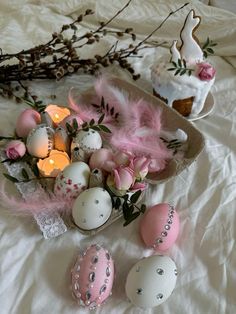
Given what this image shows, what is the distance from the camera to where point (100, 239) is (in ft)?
2.10

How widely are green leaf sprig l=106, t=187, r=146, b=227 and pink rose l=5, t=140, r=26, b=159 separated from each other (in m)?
0.18

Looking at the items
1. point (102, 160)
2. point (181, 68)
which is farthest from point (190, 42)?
point (102, 160)

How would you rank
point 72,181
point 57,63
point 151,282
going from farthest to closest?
point 57,63
point 72,181
point 151,282

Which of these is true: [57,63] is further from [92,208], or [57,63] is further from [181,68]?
[92,208]

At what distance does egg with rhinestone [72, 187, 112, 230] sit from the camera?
0.61 meters

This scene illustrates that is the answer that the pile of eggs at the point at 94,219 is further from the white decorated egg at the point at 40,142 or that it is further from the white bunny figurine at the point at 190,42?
the white bunny figurine at the point at 190,42

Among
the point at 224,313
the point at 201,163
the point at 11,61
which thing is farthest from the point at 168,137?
the point at 11,61

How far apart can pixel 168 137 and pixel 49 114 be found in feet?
0.76

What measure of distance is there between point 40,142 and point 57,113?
4.2 inches

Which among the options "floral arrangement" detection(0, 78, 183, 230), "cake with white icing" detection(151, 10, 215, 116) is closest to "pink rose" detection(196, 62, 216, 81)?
"cake with white icing" detection(151, 10, 215, 116)

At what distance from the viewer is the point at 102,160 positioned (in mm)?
671

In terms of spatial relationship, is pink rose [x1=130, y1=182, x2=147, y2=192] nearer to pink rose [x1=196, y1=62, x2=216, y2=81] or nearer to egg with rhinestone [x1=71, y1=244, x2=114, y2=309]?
egg with rhinestone [x1=71, y1=244, x2=114, y2=309]

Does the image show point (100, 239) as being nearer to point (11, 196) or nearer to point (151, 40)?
point (11, 196)

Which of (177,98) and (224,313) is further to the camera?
(177,98)
